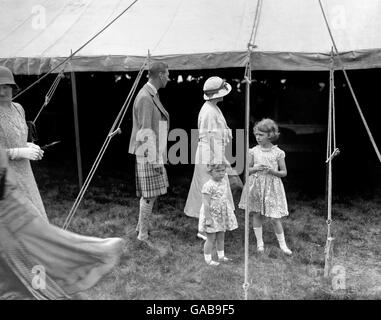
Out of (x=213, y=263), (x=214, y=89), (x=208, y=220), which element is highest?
(x=214, y=89)

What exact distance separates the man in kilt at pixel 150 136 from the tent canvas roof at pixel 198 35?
66 centimetres

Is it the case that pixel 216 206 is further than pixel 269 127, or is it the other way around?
pixel 269 127

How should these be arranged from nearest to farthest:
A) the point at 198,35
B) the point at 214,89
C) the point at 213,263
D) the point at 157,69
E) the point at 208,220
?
the point at 208,220 < the point at 213,263 < the point at 214,89 < the point at 157,69 < the point at 198,35

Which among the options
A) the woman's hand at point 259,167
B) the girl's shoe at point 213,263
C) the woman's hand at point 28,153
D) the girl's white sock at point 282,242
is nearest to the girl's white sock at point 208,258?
the girl's shoe at point 213,263

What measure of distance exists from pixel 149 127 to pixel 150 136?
0.08 m

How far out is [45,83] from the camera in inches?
373

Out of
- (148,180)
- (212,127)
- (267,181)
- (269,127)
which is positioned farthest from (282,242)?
(148,180)

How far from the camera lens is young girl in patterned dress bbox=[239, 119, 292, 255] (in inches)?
149

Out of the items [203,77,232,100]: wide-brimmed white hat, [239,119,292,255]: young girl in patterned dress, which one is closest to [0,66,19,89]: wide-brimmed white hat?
[203,77,232,100]: wide-brimmed white hat

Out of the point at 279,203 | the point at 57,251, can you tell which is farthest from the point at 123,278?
the point at 279,203

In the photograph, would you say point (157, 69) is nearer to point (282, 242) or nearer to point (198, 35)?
point (198, 35)

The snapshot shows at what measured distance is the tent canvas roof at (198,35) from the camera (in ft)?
14.1

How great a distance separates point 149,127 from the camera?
151 inches

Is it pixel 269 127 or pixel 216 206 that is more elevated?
pixel 269 127
